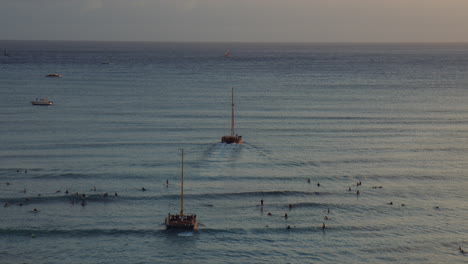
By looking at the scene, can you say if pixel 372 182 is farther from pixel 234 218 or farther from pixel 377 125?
pixel 377 125

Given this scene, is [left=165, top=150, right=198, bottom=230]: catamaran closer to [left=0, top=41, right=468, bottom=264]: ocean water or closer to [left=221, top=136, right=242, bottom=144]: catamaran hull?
[left=0, top=41, right=468, bottom=264]: ocean water

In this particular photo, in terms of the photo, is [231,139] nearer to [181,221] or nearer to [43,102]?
[181,221]

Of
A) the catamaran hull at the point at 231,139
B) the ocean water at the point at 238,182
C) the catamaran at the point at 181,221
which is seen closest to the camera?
the ocean water at the point at 238,182

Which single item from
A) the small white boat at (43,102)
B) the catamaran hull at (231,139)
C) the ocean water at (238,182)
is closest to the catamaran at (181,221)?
the ocean water at (238,182)

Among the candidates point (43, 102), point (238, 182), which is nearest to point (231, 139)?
point (238, 182)

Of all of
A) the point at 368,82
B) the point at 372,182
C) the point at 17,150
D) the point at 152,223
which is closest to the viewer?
the point at 152,223

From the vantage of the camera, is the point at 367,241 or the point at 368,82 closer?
the point at 367,241

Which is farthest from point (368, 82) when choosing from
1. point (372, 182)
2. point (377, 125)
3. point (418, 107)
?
point (372, 182)

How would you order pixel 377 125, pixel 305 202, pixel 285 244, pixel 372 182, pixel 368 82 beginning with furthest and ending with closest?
pixel 368 82
pixel 377 125
pixel 372 182
pixel 305 202
pixel 285 244

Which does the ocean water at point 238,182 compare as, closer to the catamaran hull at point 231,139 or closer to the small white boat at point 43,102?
the catamaran hull at point 231,139
